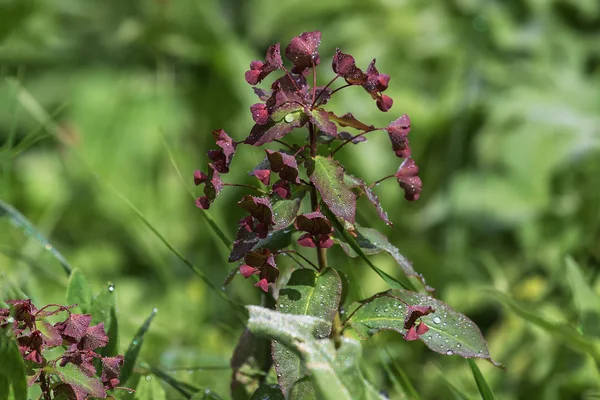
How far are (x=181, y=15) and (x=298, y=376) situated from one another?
2.37 m

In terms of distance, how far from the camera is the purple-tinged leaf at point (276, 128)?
0.86 metres

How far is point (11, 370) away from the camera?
78 cm

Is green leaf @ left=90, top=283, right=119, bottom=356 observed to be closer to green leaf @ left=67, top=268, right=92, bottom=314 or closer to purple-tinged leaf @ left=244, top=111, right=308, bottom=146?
green leaf @ left=67, top=268, right=92, bottom=314

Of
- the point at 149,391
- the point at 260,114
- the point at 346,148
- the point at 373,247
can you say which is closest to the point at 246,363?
the point at 149,391

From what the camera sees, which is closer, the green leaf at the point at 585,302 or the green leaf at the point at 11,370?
the green leaf at the point at 11,370

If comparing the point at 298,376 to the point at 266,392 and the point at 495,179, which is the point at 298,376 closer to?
the point at 266,392

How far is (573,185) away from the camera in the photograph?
8.39 ft

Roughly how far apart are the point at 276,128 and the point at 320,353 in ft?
0.85

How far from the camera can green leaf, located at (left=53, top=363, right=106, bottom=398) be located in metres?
0.80

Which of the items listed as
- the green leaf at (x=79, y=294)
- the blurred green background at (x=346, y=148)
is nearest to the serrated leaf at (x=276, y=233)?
the green leaf at (x=79, y=294)

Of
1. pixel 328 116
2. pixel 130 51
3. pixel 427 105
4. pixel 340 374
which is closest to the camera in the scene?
pixel 340 374

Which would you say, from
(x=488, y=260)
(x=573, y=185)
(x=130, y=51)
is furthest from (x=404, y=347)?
(x=130, y=51)

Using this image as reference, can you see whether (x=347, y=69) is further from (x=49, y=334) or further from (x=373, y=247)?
(x=49, y=334)

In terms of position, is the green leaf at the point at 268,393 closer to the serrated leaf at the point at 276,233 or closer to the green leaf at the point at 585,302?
the serrated leaf at the point at 276,233
